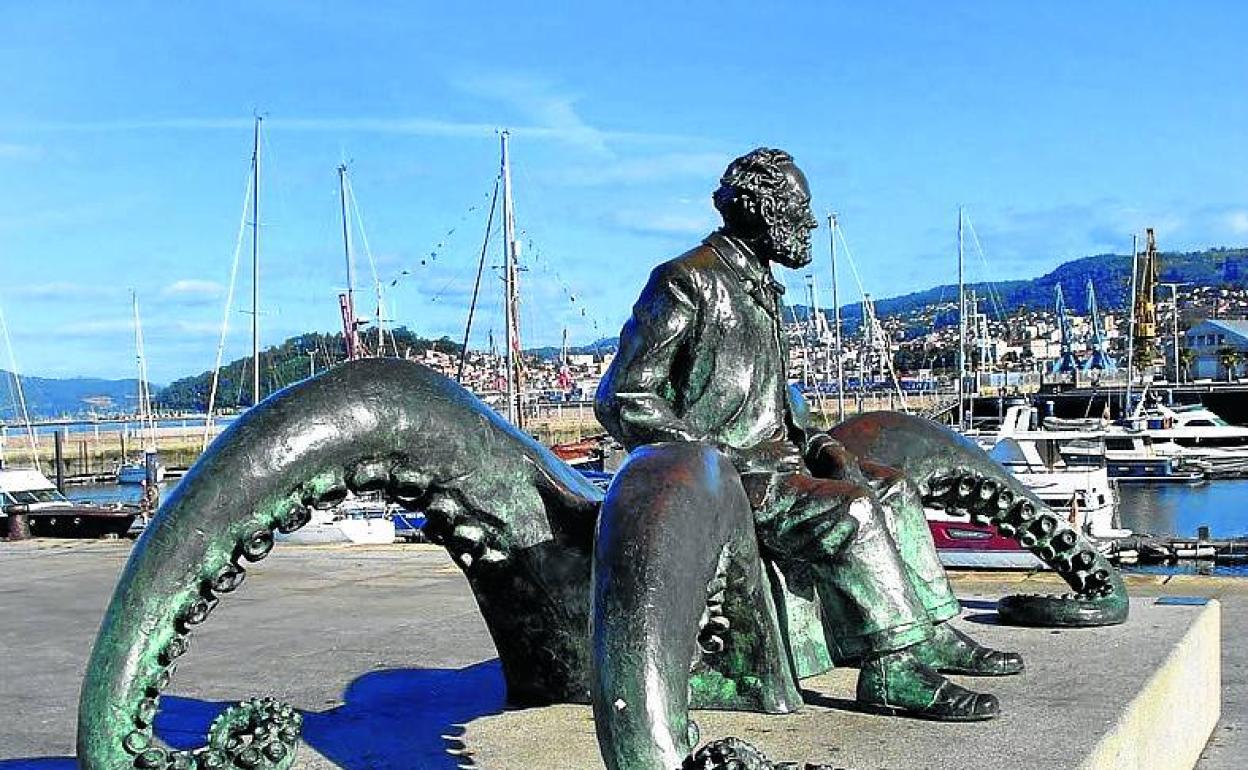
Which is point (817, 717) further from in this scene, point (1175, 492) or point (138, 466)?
point (138, 466)

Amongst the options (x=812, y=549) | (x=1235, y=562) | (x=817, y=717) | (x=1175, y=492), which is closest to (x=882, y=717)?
(x=817, y=717)

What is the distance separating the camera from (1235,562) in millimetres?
24750

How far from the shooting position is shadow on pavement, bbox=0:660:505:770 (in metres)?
5.00

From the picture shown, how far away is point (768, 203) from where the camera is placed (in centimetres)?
559

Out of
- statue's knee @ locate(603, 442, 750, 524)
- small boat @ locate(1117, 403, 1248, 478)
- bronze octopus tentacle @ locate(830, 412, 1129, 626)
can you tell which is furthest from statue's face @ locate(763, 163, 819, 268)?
small boat @ locate(1117, 403, 1248, 478)

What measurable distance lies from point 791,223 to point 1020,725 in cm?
201

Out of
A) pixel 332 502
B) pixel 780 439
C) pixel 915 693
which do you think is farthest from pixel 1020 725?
pixel 332 502

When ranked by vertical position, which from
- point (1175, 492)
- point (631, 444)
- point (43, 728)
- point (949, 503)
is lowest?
point (1175, 492)

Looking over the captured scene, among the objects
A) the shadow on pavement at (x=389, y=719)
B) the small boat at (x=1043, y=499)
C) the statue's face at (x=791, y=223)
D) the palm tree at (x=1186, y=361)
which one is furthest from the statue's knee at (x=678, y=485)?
the palm tree at (x=1186, y=361)

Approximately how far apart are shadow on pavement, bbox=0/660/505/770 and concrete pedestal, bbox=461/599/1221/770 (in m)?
0.15

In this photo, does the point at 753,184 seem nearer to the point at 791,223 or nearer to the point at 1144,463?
the point at 791,223

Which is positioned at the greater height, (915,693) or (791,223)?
(791,223)

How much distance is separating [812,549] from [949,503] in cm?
185

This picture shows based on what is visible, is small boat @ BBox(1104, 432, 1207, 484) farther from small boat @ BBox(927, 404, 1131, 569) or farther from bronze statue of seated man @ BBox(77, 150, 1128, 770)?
bronze statue of seated man @ BBox(77, 150, 1128, 770)
